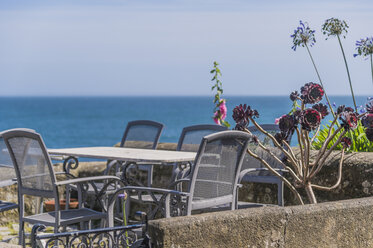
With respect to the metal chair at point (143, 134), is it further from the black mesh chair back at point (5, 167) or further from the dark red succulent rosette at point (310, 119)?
the dark red succulent rosette at point (310, 119)

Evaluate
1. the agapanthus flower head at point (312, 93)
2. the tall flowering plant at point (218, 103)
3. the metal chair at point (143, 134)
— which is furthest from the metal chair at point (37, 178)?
the tall flowering plant at point (218, 103)

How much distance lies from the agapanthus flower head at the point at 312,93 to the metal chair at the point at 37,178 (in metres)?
1.45

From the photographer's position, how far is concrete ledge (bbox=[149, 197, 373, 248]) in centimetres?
286

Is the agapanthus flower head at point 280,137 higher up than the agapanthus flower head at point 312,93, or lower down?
lower down

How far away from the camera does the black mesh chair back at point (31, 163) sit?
4188 mm

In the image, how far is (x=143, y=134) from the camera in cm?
611

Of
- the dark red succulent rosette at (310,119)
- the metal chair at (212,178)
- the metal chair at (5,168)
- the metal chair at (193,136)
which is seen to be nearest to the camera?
the metal chair at (212,178)

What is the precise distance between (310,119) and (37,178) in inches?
70.6

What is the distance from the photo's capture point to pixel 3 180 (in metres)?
4.88

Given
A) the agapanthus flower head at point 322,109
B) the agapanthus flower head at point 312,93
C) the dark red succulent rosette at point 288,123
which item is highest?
the agapanthus flower head at point 312,93

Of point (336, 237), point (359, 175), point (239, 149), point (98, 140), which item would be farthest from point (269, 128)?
point (98, 140)

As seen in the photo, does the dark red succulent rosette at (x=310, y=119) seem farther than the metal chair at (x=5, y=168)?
No

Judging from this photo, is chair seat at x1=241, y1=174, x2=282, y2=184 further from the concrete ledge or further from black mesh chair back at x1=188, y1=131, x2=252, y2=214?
the concrete ledge

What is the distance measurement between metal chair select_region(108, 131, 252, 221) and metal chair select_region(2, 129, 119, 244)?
28cm
